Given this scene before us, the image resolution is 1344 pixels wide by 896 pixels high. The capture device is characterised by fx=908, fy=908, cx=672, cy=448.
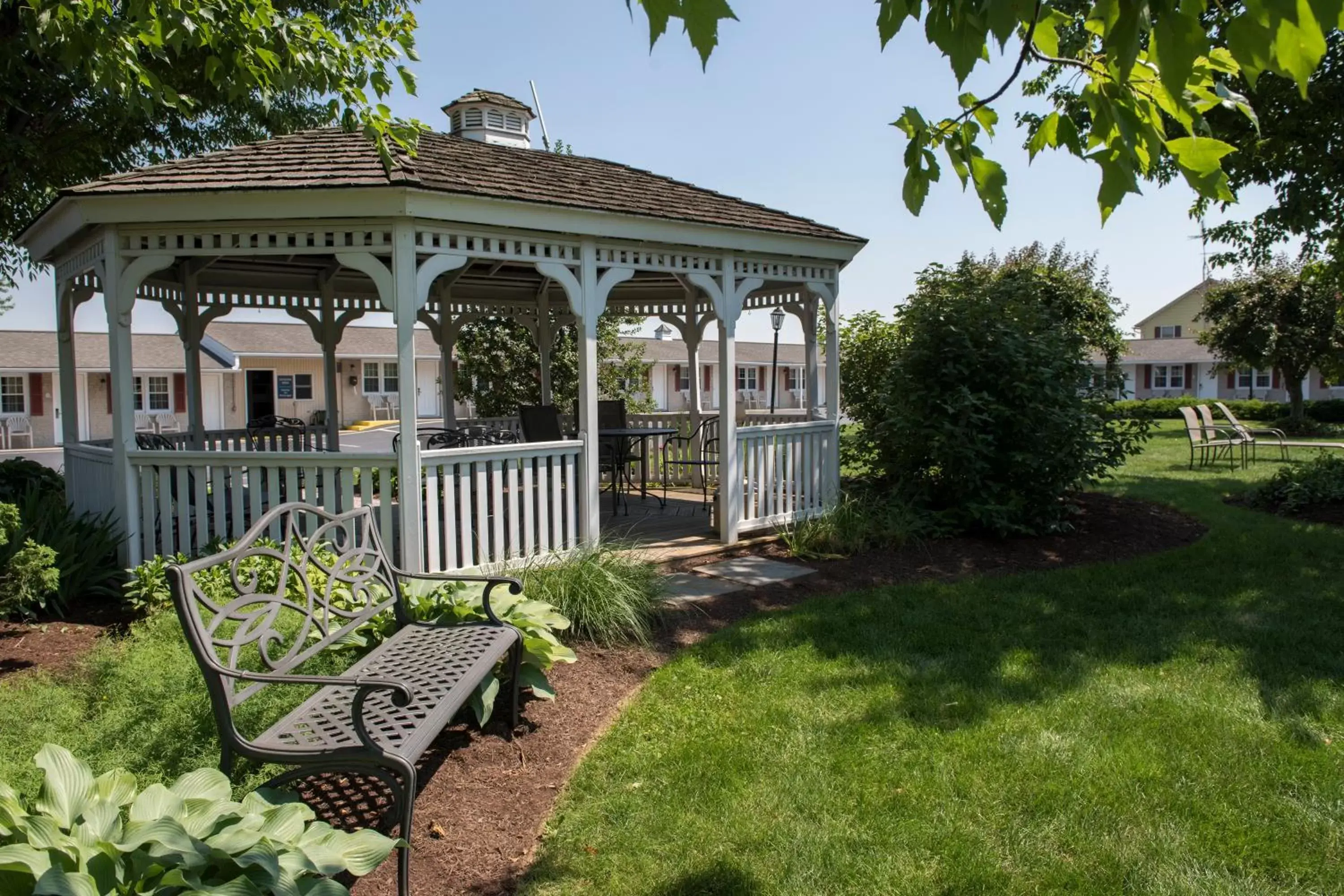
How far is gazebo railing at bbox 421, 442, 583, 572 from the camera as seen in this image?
698 cm

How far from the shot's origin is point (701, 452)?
1234 centimetres

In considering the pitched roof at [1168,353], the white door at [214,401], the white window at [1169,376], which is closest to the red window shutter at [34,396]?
the white door at [214,401]

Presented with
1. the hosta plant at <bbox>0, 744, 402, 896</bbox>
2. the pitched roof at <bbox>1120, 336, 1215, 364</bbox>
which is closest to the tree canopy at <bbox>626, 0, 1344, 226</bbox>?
the hosta plant at <bbox>0, 744, 402, 896</bbox>

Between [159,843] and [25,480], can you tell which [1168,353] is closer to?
[25,480]

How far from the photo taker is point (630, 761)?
4.11 meters

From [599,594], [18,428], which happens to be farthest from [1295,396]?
[18,428]

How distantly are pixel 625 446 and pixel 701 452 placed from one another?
3.47ft

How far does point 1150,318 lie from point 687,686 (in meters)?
58.6

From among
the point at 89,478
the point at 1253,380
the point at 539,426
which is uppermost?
→ the point at 1253,380

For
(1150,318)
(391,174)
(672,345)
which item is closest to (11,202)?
(391,174)

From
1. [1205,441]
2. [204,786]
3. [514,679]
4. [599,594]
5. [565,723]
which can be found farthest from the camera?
[1205,441]

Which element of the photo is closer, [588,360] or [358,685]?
→ [358,685]

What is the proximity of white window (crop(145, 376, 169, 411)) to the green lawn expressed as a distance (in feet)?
122

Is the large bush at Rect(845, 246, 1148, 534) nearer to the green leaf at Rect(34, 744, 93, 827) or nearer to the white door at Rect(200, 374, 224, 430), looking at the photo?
the green leaf at Rect(34, 744, 93, 827)
